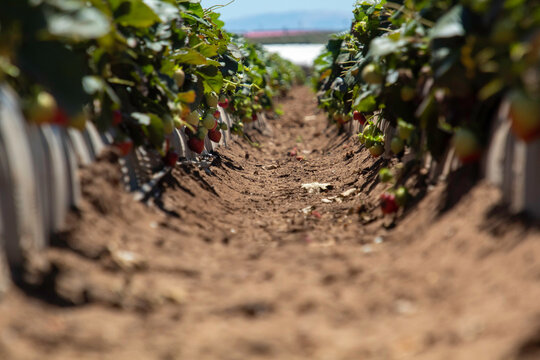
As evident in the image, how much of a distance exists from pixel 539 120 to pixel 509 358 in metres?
1.00

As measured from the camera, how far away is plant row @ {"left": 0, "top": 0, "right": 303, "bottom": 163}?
8.43 feet

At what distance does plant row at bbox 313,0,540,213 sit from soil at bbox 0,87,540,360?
0.99 feet

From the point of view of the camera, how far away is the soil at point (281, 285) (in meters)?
2.01

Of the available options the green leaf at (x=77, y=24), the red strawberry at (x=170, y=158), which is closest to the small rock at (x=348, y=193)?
the red strawberry at (x=170, y=158)

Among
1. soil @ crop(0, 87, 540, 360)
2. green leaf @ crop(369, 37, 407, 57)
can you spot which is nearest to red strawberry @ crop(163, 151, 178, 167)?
soil @ crop(0, 87, 540, 360)

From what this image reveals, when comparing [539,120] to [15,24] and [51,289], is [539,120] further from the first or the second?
[15,24]

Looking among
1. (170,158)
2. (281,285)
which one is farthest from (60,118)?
(170,158)

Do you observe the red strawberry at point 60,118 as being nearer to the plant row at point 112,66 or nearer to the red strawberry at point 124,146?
the plant row at point 112,66

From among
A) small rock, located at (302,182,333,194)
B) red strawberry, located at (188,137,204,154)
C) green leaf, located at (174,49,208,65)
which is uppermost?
green leaf, located at (174,49,208,65)

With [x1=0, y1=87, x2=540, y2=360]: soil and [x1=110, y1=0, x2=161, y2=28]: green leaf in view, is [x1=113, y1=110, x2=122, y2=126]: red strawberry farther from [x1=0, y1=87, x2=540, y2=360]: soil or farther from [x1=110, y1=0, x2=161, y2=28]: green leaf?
[x1=110, y1=0, x2=161, y2=28]: green leaf

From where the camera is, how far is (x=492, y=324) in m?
1.97

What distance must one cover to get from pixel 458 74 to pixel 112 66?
6.78 feet

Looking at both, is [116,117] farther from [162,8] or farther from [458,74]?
[458,74]

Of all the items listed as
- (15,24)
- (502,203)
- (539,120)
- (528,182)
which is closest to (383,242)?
(502,203)
